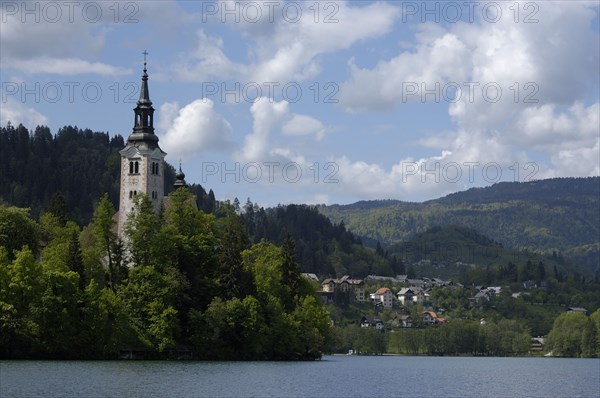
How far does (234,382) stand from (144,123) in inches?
2515

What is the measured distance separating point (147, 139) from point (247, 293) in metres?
29.2

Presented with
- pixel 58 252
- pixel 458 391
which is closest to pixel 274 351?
pixel 58 252

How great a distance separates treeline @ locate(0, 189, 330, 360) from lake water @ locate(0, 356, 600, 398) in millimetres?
4588

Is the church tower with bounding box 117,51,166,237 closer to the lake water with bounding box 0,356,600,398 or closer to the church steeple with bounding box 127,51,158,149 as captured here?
the church steeple with bounding box 127,51,158,149

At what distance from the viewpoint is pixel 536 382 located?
99938 millimetres

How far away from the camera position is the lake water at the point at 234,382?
6378 cm

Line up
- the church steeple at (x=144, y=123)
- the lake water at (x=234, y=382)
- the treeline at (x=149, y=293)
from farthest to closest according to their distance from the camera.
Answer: the church steeple at (x=144, y=123) < the treeline at (x=149, y=293) < the lake water at (x=234, y=382)

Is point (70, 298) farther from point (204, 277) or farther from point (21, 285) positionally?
point (204, 277)

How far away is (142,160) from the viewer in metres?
133

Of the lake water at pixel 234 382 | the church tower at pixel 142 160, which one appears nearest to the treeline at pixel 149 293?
the lake water at pixel 234 382

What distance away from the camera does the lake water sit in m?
63.8

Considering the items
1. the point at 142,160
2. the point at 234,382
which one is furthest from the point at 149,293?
the point at 142,160

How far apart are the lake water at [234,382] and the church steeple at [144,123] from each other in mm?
40080

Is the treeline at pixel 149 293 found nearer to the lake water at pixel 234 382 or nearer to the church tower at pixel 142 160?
the lake water at pixel 234 382
